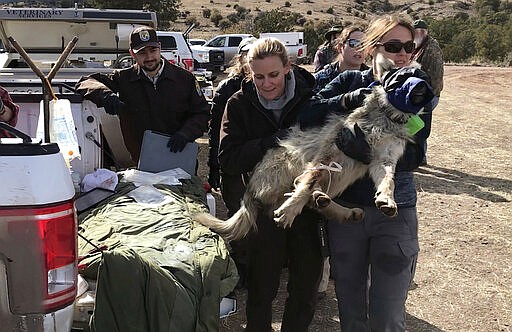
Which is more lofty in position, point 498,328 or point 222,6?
point 222,6

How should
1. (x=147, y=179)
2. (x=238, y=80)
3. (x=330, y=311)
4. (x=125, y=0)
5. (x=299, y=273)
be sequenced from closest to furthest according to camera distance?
(x=299, y=273) < (x=147, y=179) < (x=330, y=311) < (x=238, y=80) < (x=125, y=0)

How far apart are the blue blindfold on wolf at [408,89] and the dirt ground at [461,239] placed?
6.89 feet

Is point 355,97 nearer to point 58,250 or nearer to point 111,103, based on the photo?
point 58,250

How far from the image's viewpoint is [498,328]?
4.20 meters

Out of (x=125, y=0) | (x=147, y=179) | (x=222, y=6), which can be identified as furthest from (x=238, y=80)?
(x=222, y=6)

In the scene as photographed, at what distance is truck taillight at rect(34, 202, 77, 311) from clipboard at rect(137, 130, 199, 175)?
2363 millimetres

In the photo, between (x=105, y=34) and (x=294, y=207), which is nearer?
(x=294, y=207)

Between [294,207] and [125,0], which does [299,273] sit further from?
→ [125,0]

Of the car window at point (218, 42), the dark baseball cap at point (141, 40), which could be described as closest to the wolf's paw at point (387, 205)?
the dark baseball cap at point (141, 40)

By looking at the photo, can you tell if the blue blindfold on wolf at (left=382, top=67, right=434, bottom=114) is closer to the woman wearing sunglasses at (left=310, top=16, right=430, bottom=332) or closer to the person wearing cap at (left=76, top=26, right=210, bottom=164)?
the woman wearing sunglasses at (left=310, top=16, right=430, bottom=332)

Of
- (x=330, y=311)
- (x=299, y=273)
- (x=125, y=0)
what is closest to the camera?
(x=299, y=273)

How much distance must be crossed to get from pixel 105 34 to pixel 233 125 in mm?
5039

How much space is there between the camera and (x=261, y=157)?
3.11 m

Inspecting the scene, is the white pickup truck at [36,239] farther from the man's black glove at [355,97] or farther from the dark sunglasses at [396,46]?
the dark sunglasses at [396,46]
